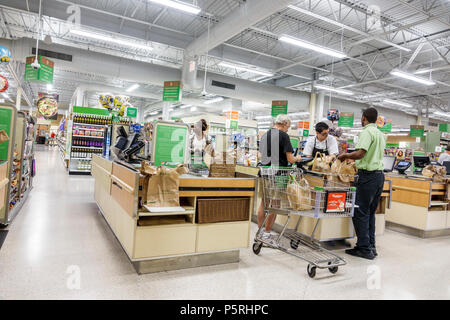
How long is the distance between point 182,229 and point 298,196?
125 centimetres

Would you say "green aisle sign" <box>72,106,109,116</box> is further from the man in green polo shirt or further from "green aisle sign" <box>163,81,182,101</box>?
the man in green polo shirt

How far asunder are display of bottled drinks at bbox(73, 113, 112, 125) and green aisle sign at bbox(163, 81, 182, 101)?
233cm

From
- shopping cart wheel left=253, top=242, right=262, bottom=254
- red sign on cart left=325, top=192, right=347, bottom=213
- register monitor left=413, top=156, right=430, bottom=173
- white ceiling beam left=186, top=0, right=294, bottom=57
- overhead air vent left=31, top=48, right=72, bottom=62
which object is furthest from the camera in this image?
overhead air vent left=31, top=48, right=72, bottom=62

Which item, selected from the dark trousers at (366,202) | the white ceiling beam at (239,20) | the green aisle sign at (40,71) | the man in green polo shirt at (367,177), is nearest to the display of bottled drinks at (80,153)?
the green aisle sign at (40,71)

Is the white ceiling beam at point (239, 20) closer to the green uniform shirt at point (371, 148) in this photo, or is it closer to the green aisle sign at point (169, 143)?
the green uniform shirt at point (371, 148)

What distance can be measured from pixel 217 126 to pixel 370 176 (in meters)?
10.1

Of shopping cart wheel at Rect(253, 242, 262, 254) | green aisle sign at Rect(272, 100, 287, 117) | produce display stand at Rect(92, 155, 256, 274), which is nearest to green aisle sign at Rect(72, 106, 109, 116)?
green aisle sign at Rect(272, 100, 287, 117)

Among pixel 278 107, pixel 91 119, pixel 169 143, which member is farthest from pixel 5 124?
pixel 278 107

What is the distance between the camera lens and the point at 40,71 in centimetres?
905

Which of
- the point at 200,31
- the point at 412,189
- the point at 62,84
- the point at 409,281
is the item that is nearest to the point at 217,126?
the point at 200,31

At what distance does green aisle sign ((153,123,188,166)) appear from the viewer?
416cm

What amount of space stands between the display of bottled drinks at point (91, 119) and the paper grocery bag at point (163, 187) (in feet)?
28.4

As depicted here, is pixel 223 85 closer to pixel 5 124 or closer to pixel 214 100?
pixel 214 100

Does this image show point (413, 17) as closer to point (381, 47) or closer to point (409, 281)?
point (381, 47)
